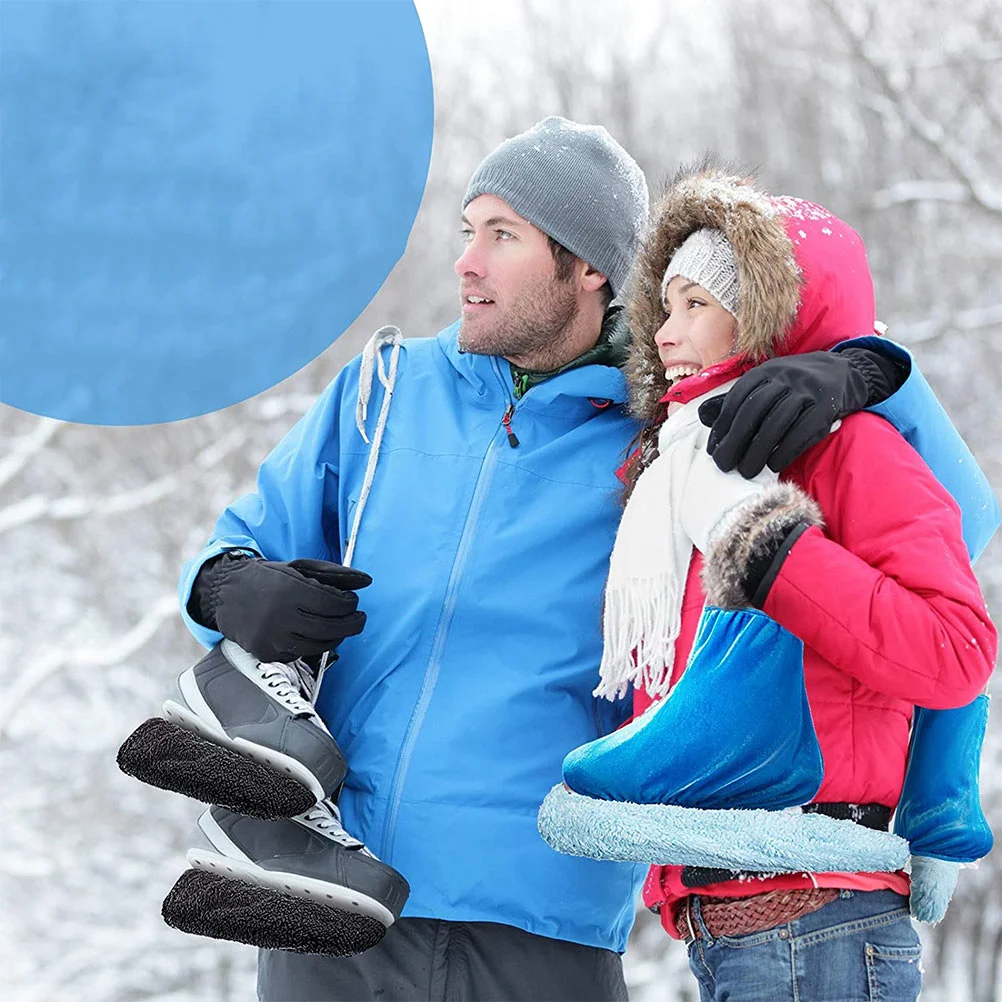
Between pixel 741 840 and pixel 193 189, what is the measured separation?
104 cm

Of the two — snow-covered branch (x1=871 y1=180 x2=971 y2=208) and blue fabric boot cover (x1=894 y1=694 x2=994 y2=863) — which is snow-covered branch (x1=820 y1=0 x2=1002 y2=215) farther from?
blue fabric boot cover (x1=894 y1=694 x2=994 y2=863)

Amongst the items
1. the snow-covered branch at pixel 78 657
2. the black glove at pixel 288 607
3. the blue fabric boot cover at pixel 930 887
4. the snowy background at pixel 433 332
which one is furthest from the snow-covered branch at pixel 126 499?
the blue fabric boot cover at pixel 930 887

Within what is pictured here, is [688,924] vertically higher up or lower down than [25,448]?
lower down

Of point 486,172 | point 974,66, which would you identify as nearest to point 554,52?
point 974,66

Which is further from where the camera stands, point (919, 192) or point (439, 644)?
point (919, 192)

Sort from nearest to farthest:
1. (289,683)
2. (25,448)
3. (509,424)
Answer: (289,683)
(509,424)
(25,448)

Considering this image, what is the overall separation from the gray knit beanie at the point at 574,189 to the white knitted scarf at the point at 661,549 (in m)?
0.53

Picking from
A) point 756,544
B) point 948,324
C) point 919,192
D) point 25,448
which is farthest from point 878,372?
point 25,448

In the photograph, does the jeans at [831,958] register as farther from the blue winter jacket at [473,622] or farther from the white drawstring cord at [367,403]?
the white drawstring cord at [367,403]

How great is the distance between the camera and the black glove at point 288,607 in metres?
1.59

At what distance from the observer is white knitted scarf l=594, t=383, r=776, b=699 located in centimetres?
139

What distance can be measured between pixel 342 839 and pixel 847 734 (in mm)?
618

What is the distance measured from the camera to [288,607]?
5.21ft

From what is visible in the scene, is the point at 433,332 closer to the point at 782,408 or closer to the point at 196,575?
the point at 196,575
